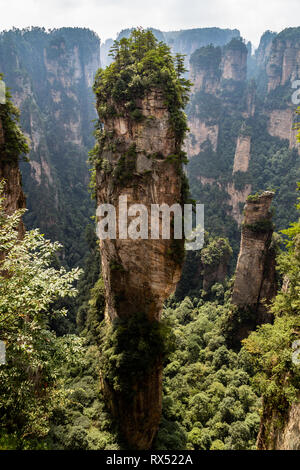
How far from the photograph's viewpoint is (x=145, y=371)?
47.5 ft

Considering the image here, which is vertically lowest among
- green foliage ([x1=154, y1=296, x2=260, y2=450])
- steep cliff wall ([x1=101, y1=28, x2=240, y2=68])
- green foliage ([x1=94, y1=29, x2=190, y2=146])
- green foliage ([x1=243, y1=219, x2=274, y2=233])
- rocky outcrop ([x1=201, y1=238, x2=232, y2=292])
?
green foliage ([x1=154, y1=296, x2=260, y2=450])

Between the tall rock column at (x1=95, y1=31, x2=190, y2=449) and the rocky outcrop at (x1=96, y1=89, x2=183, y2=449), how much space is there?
0.16ft

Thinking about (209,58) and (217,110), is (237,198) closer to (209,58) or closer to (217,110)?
(217,110)

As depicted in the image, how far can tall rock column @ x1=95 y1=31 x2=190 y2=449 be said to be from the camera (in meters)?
14.5

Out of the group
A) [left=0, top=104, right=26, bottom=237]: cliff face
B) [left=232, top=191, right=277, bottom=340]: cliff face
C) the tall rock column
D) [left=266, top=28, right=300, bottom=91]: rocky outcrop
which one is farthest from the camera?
[left=266, top=28, right=300, bottom=91]: rocky outcrop

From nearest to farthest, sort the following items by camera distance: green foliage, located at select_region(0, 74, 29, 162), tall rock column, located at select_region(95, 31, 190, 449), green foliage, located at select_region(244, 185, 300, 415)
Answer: green foliage, located at select_region(244, 185, 300, 415), green foliage, located at select_region(0, 74, 29, 162), tall rock column, located at select_region(95, 31, 190, 449)

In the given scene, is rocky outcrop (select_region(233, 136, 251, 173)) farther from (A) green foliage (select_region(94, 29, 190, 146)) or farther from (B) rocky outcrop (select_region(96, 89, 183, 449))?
(B) rocky outcrop (select_region(96, 89, 183, 449))

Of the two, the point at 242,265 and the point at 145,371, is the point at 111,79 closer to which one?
the point at 145,371

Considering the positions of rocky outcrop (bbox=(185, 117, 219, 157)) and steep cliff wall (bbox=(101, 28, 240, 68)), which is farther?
steep cliff wall (bbox=(101, 28, 240, 68))

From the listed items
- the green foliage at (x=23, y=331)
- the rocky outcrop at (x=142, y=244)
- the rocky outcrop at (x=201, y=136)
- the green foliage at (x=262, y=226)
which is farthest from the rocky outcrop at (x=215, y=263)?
the rocky outcrop at (x=201, y=136)

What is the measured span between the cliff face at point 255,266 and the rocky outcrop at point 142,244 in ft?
44.0

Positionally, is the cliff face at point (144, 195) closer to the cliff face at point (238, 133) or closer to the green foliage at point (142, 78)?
the green foliage at point (142, 78)

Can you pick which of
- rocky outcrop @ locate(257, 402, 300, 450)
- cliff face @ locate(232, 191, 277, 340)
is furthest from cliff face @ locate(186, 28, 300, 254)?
rocky outcrop @ locate(257, 402, 300, 450)

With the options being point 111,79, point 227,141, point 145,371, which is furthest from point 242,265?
point 227,141
